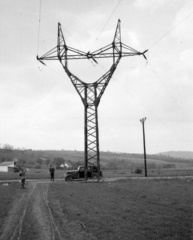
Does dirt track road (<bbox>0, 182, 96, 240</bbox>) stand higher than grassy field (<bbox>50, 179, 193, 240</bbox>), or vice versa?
grassy field (<bbox>50, 179, 193, 240</bbox>)

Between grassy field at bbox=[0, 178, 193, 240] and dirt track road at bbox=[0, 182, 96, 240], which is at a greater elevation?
grassy field at bbox=[0, 178, 193, 240]

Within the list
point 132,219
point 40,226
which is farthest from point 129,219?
point 40,226

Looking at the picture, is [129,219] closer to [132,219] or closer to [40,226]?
[132,219]

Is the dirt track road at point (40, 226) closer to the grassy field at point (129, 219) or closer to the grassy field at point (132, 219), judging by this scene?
the grassy field at point (129, 219)

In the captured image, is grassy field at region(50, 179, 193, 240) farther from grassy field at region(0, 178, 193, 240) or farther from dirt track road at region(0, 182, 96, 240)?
dirt track road at region(0, 182, 96, 240)

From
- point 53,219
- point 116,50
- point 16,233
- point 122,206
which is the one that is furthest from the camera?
point 116,50

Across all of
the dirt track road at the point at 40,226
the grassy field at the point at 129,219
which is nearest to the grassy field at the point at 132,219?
the grassy field at the point at 129,219

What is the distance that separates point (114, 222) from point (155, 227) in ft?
4.48

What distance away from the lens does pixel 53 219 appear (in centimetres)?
993

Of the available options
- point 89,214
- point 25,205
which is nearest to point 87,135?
point 25,205

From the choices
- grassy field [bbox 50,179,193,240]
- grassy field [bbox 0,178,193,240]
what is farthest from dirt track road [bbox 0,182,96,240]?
grassy field [bbox 50,179,193,240]

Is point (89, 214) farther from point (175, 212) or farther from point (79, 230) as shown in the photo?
point (175, 212)

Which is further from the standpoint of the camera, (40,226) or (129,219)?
(129,219)

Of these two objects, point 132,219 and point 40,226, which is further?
point 132,219
